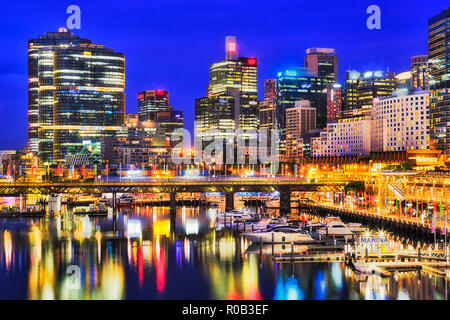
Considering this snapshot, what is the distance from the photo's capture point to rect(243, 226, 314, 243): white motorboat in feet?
315

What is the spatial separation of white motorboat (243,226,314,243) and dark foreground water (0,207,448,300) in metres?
3.71

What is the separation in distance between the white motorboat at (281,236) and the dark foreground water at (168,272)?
3.71m

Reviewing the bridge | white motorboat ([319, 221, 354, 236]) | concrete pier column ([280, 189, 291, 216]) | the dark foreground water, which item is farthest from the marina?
concrete pier column ([280, 189, 291, 216])

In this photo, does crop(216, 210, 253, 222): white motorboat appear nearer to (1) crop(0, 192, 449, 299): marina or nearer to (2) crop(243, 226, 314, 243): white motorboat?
(1) crop(0, 192, 449, 299): marina

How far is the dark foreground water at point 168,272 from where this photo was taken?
66000 mm

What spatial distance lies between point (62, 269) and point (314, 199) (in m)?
112

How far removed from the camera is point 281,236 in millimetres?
96500

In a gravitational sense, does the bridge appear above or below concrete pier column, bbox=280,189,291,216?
above

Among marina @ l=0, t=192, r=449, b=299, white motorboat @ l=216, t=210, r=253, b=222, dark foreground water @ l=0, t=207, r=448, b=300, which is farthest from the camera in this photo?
white motorboat @ l=216, t=210, r=253, b=222

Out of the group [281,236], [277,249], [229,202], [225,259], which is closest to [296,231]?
[281,236]

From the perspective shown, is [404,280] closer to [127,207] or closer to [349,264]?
[349,264]
